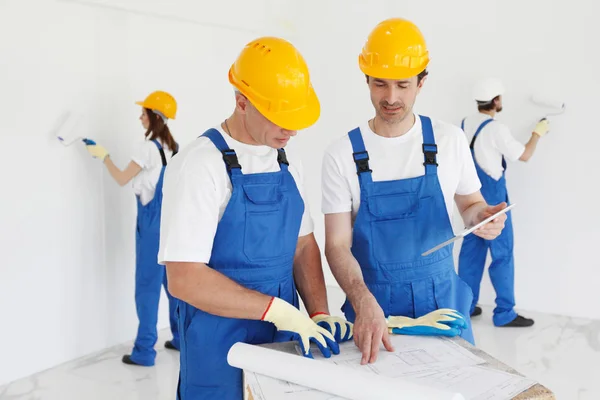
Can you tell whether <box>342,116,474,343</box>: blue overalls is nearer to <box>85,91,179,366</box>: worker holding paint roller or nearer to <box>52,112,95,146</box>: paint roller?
<box>85,91,179,366</box>: worker holding paint roller

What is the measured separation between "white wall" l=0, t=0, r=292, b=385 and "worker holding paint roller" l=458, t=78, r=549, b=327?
1.98m

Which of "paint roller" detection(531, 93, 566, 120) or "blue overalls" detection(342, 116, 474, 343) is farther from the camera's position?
"paint roller" detection(531, 93, 566, 120)


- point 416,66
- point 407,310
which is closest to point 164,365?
point 407,310

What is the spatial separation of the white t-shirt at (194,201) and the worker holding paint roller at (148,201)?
2.19 metres

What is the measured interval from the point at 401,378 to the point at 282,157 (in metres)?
0.72

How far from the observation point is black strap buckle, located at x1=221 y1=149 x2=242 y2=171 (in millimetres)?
1671

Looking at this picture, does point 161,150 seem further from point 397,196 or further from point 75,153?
point 397,196

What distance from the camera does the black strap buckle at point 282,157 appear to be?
5.94 ft

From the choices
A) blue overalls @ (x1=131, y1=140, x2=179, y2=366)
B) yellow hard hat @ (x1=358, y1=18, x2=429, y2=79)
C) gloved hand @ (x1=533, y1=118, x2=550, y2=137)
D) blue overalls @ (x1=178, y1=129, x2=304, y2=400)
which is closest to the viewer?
blue overalls @ (x1=178, y1=129, x2=304, y2=400)

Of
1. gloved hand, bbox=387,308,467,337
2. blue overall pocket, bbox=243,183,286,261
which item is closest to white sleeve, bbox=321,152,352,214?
blue overall pocket, bbox=243,183,286,261

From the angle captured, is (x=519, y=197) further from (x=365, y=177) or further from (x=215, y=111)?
(x=365, y=177)

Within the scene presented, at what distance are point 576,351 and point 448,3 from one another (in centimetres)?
261

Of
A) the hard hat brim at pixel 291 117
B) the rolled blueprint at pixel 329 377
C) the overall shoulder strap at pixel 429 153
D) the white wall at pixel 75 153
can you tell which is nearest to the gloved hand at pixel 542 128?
the white wall at pixel 75 153

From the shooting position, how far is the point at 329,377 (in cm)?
134
